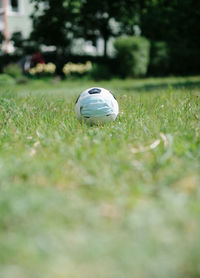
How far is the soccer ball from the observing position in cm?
450

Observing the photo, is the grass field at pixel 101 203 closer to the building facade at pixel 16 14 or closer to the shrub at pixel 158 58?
the shrub at pixel 158 58

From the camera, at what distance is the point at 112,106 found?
14.9 ft

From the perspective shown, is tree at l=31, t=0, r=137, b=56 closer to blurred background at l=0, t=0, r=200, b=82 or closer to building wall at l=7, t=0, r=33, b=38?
blurred background at l=0, t=0, r=200, b=82

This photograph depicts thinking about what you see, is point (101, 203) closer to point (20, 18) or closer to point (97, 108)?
point (97, 108)

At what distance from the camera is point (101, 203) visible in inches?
87.2

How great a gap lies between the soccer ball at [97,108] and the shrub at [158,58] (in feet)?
52.2

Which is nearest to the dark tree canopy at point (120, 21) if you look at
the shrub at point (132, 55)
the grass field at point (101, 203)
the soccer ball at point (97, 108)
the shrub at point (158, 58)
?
the shrub at point (158, 58)

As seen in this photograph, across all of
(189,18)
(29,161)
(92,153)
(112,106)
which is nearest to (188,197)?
(92,153)

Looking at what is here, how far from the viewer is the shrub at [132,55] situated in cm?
1828

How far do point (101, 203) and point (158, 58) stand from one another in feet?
60.5

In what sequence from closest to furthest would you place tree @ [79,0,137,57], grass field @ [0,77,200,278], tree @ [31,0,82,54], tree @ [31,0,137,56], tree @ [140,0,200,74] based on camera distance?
grass field @ [0,77,200,278] → tree @ [31,0,82,54] → tree @ [31,0,137,56] → tree @ [79,0,137,57] → tree @ [140,0,200,74]

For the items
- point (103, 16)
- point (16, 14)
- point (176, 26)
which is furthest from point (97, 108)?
point (16, 14)

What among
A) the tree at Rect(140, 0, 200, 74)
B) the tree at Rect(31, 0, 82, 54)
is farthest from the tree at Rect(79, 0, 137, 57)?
the tree at Rect(140, 0, 200, 74)

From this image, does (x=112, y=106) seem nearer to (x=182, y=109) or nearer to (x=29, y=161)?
(x=182, y=109)
